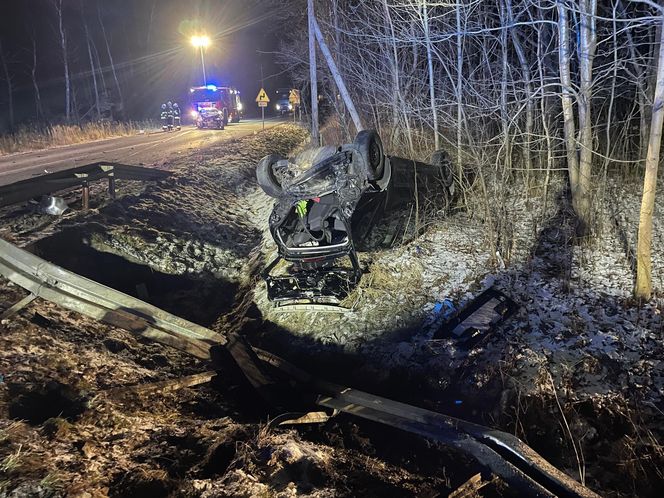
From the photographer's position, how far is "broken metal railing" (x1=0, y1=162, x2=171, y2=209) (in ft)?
23.0

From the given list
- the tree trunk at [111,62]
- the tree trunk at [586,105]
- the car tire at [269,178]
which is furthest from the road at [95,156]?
the tree trunk at [111,62]

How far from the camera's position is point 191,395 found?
13.6ft

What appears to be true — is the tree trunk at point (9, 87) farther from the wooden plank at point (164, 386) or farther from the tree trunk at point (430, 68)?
the wooden plank at point (164, 386)

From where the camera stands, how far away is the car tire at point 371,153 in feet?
20.0

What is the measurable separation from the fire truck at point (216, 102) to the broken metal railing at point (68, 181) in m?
15.4

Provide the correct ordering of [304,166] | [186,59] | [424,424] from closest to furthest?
[424,424] < [304,166] < [186,59]

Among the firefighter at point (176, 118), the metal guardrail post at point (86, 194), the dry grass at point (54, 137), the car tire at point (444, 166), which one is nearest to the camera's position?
the metal guardrail post at point (86, 194)

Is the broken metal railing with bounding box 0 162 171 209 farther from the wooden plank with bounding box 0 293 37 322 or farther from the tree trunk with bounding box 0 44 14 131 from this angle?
the tree trunk with bounding box 0 44 14 131

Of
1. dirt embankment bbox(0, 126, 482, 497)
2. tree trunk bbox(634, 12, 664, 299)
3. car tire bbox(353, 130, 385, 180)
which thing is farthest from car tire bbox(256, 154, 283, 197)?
tree trunk bbox(634, 12, 664, 299)

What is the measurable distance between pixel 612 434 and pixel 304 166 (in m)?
5.23

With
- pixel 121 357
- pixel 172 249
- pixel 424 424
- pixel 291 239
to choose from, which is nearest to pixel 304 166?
pixel 291 239

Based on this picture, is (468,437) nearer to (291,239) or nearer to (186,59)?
(291,239)

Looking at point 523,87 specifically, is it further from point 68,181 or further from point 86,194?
point 68,181

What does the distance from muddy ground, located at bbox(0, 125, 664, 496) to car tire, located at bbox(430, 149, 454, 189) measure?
24.1 inches
